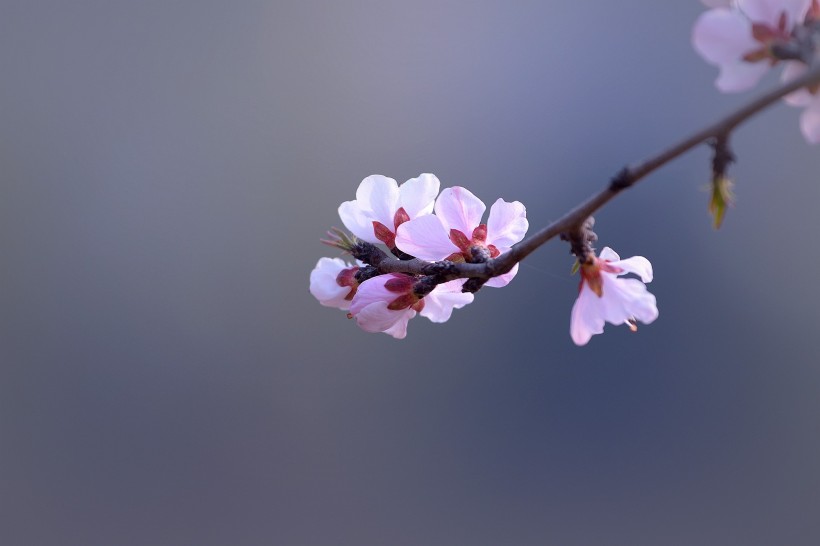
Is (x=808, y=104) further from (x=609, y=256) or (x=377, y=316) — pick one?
(x=377, y=316)

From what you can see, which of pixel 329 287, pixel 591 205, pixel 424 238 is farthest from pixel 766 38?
pixel 329 287

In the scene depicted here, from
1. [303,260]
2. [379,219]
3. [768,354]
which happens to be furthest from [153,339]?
[768,354]

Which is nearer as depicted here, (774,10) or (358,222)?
(774,10)

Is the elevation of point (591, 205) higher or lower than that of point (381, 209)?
lower

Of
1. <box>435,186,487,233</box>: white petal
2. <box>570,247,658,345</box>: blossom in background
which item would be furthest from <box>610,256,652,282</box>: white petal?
<box>435,186,487,233</box>: white petal

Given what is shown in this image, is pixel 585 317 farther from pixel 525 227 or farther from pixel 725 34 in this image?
pixel 725 34

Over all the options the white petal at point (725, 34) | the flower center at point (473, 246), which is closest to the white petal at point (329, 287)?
the flower center at point (473, 246)

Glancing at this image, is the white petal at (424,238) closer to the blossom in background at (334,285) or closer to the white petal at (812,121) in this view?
the blossom in background at (334,285)
